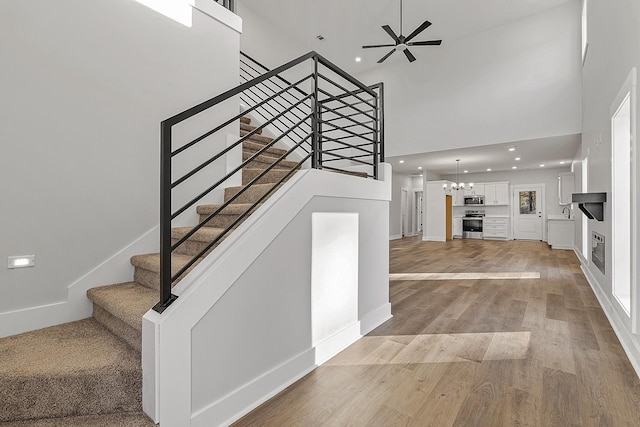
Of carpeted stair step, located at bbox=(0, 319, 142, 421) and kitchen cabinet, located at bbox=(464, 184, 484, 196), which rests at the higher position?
kitchen cabinet, located at bbox=(464, 184, 484, 196)

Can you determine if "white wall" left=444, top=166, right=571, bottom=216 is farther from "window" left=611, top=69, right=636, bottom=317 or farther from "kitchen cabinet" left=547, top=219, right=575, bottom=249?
"window" left=611, top=69, right=636, bottom=317

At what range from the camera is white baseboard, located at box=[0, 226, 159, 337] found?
1931 mm

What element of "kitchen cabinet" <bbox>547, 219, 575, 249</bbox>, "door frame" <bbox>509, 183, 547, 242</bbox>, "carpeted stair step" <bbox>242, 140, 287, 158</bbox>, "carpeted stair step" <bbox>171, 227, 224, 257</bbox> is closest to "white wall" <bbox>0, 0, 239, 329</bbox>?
"carpeted stair step" <bbox>171, 227, 224, 257</bbox>

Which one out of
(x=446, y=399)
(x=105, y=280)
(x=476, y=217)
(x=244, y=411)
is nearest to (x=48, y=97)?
(x=105, y=280)

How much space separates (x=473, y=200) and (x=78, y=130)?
13.2 meters

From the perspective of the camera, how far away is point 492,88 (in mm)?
7402

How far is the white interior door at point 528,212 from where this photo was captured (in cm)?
1175

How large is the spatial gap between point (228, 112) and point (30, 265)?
2.07 m

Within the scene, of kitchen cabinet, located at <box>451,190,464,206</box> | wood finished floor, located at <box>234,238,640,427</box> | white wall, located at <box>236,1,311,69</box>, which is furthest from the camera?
kitchen cabinet, located at <box>451,190,464,206</box>

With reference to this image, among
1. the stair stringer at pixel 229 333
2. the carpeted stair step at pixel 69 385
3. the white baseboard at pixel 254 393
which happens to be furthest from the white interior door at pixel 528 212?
the carpeted stair step at pixel 69 385

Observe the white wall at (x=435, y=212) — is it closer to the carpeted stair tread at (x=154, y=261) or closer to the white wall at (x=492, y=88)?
the white wall at (x=492, y=88)

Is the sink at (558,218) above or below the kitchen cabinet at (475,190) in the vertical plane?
below

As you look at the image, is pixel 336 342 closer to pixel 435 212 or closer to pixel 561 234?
pixel 561 234

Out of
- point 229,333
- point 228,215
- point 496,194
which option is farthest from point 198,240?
point 496,194
